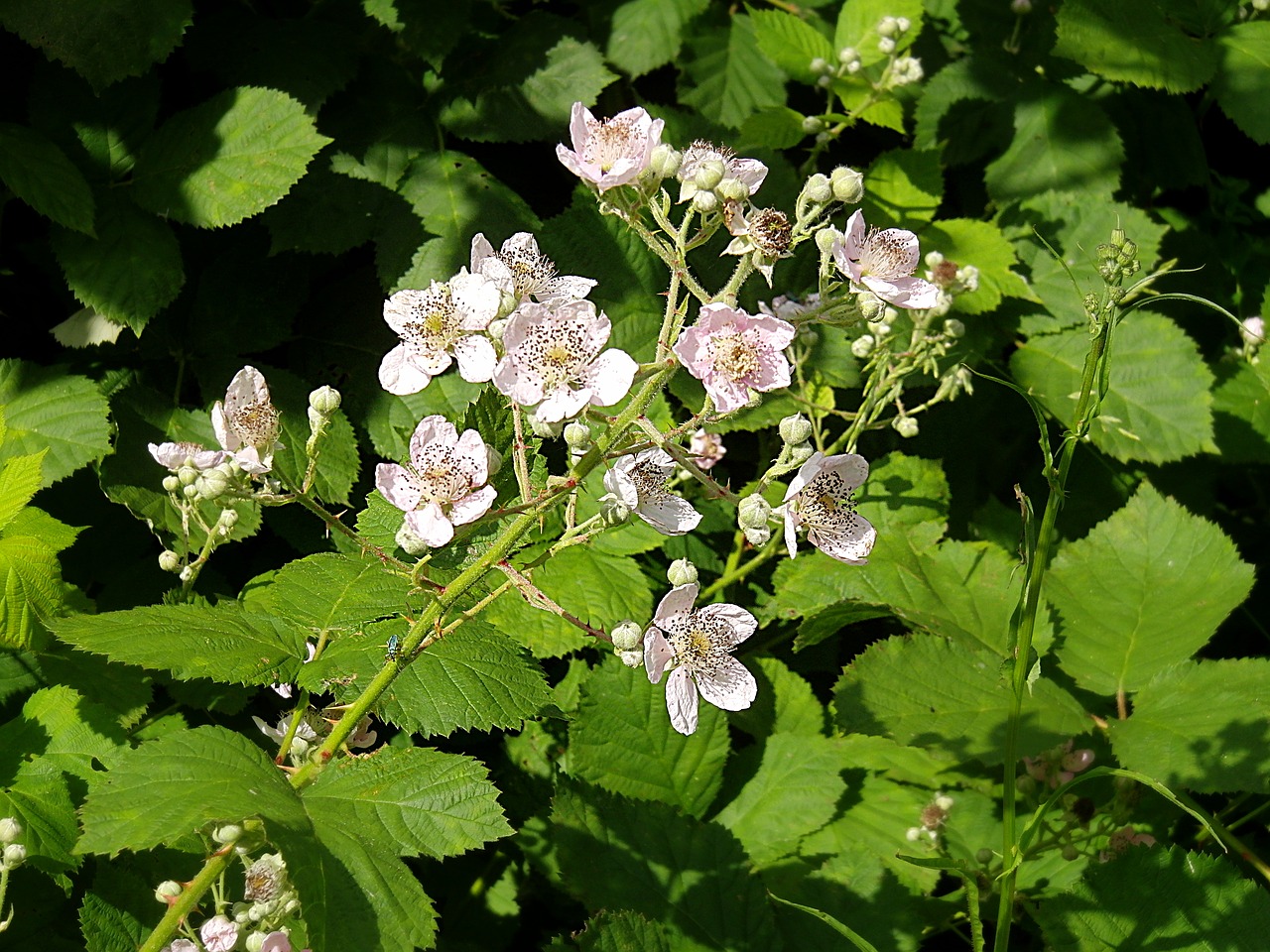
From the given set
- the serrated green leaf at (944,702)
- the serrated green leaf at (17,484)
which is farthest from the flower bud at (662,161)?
the serrated green leaf at (17,484)

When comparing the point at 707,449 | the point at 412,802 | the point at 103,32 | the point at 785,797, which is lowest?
the point at 785,797

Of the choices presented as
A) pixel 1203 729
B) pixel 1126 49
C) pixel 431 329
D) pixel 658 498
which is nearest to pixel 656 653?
pixel 658 498

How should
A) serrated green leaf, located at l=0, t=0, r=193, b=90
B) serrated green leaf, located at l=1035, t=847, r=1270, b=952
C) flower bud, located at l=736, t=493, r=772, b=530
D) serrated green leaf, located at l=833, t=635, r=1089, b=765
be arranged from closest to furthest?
flower bud, located at l=736, t=493, r=772, b=530 → serrated green leaf, located at l=1035, t=847, r=1270, b=952 → serrated green leaf, located at l=833, t=635, r=1089, b=765 → serrated green leaf, located at l=0, t=0, r=193, b=90

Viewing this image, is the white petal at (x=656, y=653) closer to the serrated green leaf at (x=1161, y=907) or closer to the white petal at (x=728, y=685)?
the white petal at (x=728, y=685)

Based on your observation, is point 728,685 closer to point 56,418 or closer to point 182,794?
point 182,794

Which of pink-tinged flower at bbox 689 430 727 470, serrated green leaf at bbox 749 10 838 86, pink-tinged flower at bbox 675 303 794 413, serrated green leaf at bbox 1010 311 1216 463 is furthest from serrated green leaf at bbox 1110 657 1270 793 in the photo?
serrated green leaf at bbox 749 10 838 86

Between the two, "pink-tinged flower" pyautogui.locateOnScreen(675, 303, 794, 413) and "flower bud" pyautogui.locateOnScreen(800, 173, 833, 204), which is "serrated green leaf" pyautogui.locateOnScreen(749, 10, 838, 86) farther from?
"pink-tinged flower" pyautogui.locateOnScreen(675, 303, 794, 413)

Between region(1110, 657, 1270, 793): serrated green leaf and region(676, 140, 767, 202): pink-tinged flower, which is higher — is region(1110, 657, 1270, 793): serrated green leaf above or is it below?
below
